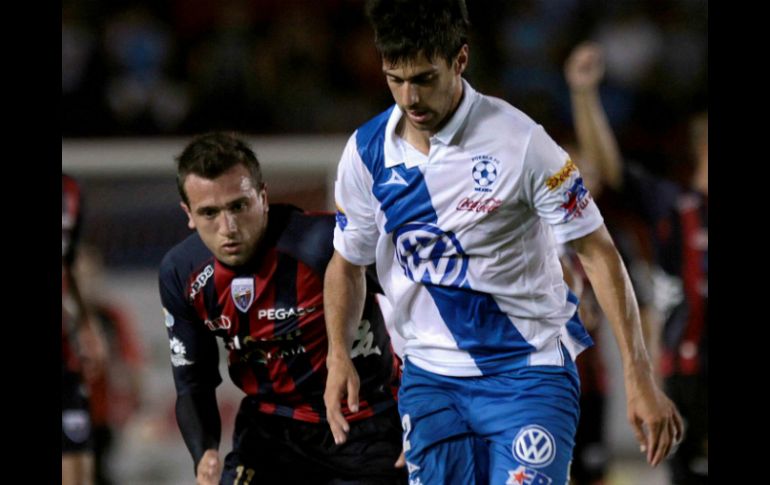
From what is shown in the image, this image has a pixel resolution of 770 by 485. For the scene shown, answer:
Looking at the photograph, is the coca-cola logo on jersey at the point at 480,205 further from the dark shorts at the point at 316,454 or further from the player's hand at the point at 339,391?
the dark shorts at the point at 316,454

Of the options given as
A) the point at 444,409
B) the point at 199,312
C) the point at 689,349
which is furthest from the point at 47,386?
the point at 689,349

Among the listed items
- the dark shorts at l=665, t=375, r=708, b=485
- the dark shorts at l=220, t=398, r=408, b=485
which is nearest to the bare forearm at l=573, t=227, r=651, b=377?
the dark shorts at l=220, t=398, r=408, b=485

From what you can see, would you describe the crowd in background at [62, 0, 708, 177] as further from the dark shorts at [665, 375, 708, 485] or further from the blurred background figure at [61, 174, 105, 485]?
the blurred background figure at [61, 174, 105, 485]

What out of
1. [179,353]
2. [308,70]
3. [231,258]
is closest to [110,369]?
[308,70]

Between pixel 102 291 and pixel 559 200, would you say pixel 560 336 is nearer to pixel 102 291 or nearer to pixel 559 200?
pixel 559 200

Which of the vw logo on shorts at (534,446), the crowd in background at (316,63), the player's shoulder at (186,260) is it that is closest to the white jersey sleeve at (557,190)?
the vw logo on shorts at (534,446)

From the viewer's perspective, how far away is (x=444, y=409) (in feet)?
13.1

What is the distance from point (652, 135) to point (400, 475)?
19.1ft

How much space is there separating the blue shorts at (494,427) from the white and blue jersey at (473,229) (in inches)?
2.4

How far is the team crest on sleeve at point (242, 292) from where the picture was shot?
451 centimetres

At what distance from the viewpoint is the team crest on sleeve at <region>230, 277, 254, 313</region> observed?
4512 mm

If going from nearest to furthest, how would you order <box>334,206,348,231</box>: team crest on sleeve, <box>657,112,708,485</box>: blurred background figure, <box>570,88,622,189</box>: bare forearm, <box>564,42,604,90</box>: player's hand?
1. <box>334,206,348,231</box>: team crest on sleeve
2. <box>564,42,604,90</box>: player's hand
3. <box>570,88,622,189</box>: bare forearm
4. <box>657,112,708,485</box>: blurred background figure

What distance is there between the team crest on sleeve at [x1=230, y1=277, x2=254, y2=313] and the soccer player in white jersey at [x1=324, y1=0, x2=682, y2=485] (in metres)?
0.44

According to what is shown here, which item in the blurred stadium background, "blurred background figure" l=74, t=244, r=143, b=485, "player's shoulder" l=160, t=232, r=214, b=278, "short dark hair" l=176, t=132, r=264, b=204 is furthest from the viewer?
the blurred stadium background
